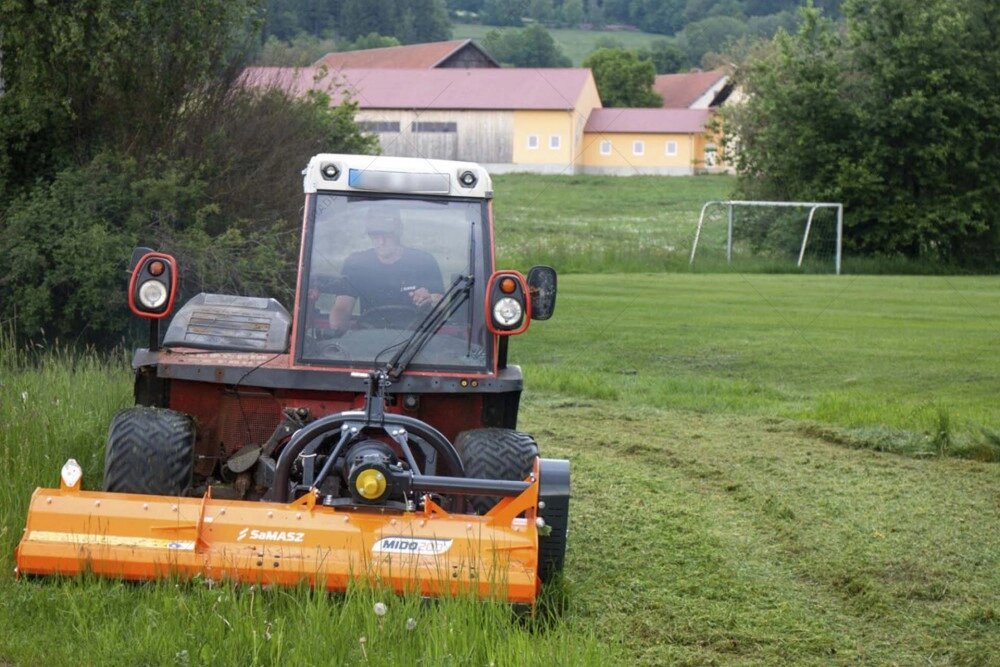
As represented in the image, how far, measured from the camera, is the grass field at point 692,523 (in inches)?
213

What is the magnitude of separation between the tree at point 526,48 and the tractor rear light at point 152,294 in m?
28.8

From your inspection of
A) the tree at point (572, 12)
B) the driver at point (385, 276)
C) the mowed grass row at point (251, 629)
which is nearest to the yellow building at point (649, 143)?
the tree at point (572, 12)

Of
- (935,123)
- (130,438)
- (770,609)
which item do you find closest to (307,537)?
(130,438)

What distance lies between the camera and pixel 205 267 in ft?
47.8

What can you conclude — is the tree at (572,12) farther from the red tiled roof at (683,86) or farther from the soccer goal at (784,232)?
the red tiled roof at (683,86)

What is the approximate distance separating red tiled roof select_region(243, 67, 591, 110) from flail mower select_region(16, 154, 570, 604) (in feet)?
87.0

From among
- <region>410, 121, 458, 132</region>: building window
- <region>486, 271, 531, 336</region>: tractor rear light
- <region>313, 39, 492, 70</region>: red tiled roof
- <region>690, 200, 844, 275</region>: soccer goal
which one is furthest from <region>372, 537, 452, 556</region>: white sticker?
<region>410, 121, 458, 132</region>: building window

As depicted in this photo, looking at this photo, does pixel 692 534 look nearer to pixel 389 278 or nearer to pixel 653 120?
pixel 389 278

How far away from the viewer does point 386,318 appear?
7.55 meters

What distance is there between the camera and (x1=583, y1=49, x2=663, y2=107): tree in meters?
54.9

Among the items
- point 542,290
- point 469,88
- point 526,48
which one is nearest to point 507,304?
point 542,290

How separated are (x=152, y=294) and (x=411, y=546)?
2.03 m

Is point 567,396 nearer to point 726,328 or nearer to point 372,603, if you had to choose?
point 726,328

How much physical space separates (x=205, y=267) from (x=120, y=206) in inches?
46.0
